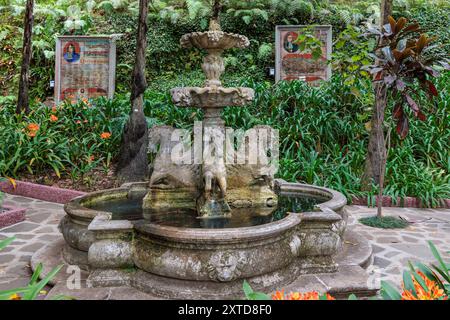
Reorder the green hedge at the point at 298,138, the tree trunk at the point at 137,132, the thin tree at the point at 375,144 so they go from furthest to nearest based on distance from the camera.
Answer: the green hedge at the point at 298,138, the tree trunk at the point at 137,132, the thin tree at the point at 375,144

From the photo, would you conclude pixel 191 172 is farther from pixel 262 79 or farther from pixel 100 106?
pixel 262 79

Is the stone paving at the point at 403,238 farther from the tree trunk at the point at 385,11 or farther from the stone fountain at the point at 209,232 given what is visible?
the tree trunk at the point at 385,11

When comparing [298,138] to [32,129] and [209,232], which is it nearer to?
[32,129]

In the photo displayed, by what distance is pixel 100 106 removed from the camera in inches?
345

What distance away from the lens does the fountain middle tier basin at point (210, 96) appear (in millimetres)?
3793

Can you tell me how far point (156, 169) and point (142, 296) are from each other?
4.72 ft

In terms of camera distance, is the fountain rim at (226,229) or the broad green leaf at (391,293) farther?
the fountain rim at (226,229)

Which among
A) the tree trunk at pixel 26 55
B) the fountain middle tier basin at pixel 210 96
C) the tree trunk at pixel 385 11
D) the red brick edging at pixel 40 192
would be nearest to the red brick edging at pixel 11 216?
the red brick edging at pixel 40 192

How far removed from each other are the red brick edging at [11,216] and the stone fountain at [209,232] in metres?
1.34

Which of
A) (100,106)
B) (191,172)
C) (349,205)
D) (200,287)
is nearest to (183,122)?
(100,106)

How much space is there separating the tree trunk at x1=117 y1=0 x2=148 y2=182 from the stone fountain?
1.85m

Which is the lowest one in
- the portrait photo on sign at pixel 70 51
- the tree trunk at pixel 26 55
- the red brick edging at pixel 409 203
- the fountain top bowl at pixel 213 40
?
the red brick edging at pixel 409 203

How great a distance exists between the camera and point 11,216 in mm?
5242

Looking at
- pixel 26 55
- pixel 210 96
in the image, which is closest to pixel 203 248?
pixel 210 96
